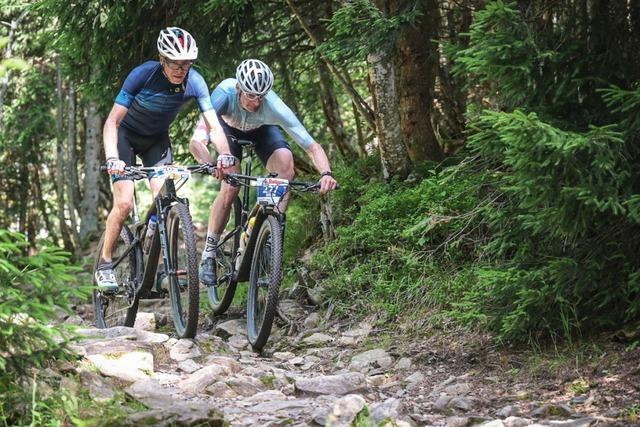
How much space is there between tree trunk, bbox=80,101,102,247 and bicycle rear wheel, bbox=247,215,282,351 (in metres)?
9.75

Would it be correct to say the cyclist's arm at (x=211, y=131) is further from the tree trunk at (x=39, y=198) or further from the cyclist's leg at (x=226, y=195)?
Result: the tree trunk at (x=39, y=198)

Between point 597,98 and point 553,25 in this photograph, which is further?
point 553,25

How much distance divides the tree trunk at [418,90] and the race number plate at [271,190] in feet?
8.71

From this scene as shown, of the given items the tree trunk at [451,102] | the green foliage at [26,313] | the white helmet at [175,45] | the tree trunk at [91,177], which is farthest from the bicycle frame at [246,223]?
the tree trunk at [91,177]

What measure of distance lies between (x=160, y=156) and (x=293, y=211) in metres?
3.29

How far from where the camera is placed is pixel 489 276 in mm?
5836

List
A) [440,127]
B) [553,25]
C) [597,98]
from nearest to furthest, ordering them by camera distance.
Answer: [597,98] → [553,25] → [440,127]

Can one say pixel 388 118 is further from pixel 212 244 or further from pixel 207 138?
pixel 212 244

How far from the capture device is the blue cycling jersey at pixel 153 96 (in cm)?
751

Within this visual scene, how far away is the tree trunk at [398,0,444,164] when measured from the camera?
379 inches

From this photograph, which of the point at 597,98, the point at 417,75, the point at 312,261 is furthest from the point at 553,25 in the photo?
the point at 312,261

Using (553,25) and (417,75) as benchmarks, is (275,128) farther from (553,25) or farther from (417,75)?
(553,25)

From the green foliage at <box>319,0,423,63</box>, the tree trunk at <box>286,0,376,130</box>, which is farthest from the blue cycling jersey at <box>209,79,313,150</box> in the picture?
the tree trunk at <box>286,0,376,130</box>

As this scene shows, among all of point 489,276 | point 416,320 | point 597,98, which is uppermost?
point 597,98
